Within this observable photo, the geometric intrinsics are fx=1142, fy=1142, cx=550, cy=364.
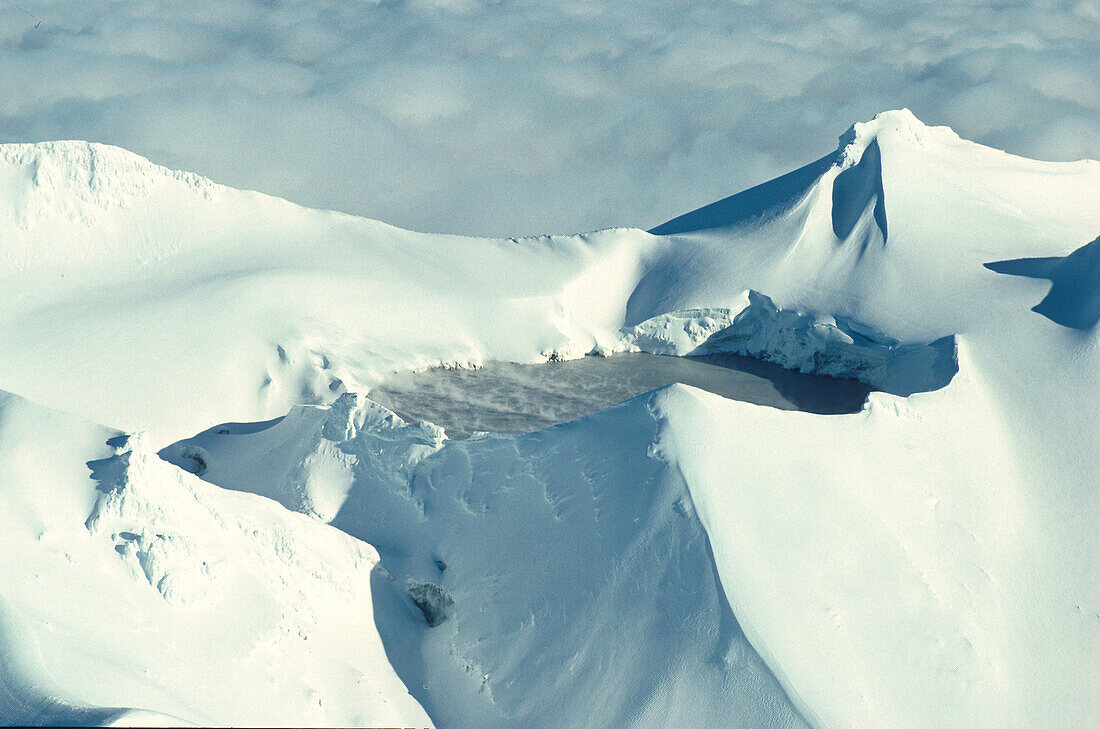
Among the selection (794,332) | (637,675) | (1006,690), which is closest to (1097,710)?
(1006,690)

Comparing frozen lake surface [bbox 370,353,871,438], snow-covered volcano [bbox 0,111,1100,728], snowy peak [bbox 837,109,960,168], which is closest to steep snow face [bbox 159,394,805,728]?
snow-covered volcano [bbox 0,111,1100,728]

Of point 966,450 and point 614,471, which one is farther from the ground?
point 614,471

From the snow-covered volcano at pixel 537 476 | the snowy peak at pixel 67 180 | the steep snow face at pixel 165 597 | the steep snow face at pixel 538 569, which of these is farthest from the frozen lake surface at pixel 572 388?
the steep snow face at pixel 165 597

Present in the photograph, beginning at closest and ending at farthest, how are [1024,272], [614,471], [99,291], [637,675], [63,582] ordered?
1. [63,582]
2. [637,675]
3. [614,471]
4. [99,291]
5. [1024,272]

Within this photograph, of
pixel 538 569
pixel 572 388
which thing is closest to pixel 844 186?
pixel 572 388

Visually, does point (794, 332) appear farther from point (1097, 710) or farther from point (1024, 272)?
point (1097, 710)

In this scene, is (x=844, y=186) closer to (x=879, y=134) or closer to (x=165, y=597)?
(x=879, y=134)

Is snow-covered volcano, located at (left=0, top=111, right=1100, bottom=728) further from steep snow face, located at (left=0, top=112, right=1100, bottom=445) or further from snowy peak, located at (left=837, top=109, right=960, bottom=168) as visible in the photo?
snowy peak, located at (left=837, top=109, right=960, bottom=168)
